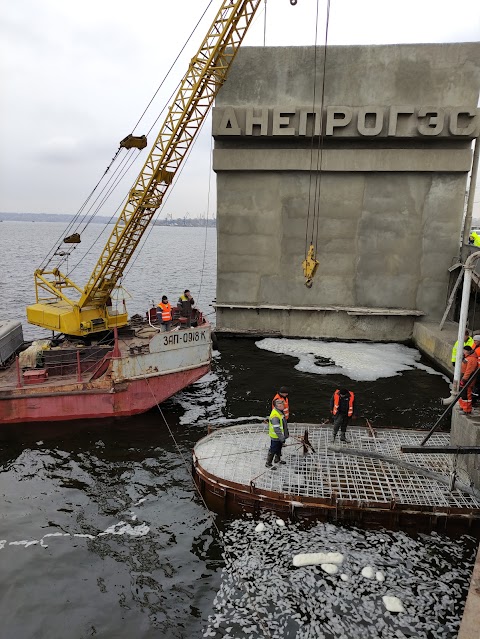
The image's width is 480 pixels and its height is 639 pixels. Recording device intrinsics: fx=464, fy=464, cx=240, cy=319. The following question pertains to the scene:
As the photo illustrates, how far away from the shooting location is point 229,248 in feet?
78.4

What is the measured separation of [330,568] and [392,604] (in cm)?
114

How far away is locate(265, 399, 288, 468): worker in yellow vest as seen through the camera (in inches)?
395

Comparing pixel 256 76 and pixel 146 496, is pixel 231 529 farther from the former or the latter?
pixel 256 76

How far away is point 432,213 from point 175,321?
14.0m

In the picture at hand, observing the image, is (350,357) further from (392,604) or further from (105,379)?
(392,604)

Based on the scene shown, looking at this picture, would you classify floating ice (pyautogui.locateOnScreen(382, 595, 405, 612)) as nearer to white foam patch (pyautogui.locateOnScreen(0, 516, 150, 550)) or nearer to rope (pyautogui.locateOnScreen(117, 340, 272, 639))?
rope (pyautogui.locateOnScreen(117, 340, 272, 639))

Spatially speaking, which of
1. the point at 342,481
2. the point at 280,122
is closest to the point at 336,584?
the point at 342,481

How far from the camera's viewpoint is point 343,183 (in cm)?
2267

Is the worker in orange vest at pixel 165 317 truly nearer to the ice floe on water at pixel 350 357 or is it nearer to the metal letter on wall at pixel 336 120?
the ice floe on water at pixel 350 357

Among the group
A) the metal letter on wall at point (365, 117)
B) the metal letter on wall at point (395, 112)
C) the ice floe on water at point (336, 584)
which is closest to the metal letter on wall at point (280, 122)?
the metal letter on wall at point (365, 117)

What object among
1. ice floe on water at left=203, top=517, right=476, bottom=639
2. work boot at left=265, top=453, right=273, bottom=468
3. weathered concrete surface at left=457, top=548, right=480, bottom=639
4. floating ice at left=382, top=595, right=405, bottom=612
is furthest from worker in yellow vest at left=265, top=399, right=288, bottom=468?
weathered concrete surface at left=457, top=548, right=480, bottom=639

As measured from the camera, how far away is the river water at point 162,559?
7.34 meters

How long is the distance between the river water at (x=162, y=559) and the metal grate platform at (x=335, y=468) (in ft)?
2.31

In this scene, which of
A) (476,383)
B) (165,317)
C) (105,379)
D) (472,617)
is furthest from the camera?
(165,317)
